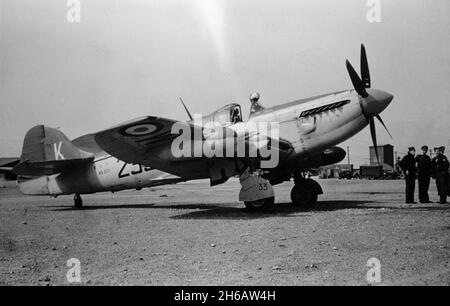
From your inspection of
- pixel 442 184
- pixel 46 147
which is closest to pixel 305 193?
pixel 442 184

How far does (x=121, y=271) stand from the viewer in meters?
4.09

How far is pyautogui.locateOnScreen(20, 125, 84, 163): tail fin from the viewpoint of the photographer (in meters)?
13.3

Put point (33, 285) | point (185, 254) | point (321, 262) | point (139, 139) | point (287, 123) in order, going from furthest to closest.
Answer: point (287, 123) < point (139, 139) < point (185, 254) < point (321, 262) < point (33, 285)

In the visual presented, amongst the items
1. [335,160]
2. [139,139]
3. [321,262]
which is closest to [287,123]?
[335,160]

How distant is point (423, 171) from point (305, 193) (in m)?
3.31

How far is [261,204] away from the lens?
30.1 feet

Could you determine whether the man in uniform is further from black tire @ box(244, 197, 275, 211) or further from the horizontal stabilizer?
the horizontal stabilizer

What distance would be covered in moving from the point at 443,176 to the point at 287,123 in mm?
4662

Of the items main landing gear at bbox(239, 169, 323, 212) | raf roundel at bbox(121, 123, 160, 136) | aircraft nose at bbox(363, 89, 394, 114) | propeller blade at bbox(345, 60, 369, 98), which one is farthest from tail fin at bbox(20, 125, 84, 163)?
aircraft nose at bbox(363, 89, 394, 114)

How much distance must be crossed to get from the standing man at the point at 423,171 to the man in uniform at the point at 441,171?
0.52 feet

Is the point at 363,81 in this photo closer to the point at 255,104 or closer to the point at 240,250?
the point at 255,104

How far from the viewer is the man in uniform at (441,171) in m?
10.9

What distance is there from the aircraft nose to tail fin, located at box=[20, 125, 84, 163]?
8.78m

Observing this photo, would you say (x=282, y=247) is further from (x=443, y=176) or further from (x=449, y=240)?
(x=443, y=176)
